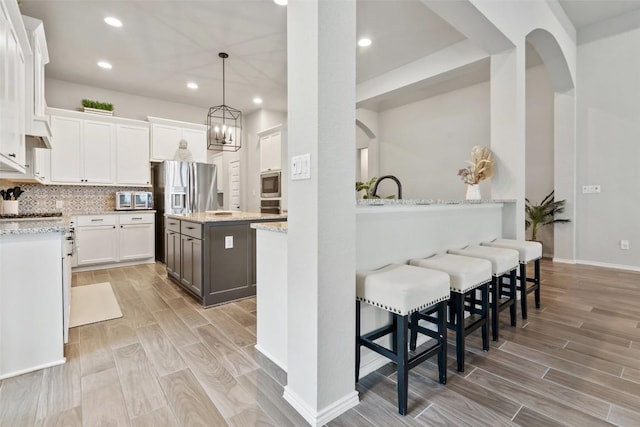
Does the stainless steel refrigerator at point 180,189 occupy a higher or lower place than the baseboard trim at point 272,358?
higher

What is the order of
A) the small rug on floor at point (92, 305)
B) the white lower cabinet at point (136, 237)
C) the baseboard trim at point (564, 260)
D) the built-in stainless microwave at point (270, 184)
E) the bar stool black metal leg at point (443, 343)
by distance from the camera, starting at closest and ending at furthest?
the bar stool black metal leg at point (443, 343) → the small rug on floor at point (92, 305) → the baseboard trim at point (564, 260) → the white lower cabinet at point (136, 237) → the built-in stainless microwave at point (270, 184)

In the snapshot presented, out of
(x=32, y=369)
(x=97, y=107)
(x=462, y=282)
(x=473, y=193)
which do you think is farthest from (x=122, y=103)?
(x=462, y=282)

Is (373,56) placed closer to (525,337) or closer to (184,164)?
(184,164)

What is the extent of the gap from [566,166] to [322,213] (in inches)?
201

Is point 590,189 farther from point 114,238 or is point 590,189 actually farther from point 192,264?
point 114,238

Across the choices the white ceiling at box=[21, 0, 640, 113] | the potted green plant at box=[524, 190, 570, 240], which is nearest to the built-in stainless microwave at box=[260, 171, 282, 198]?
the white ceiling at box=[21, 0, 640, 113]

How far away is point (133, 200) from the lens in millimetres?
5176

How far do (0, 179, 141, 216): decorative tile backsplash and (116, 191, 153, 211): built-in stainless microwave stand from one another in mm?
349

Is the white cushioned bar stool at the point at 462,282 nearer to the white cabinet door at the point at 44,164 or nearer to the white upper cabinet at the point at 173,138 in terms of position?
the white upper cabinet at the point at 173,138

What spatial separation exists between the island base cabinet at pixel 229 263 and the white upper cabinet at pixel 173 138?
3.16 meters

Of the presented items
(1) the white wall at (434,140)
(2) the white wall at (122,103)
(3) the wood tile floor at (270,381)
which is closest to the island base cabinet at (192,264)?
(3) the wood tile floor at (270,381)

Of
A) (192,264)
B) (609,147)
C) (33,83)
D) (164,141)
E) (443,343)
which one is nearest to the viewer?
(443,343)

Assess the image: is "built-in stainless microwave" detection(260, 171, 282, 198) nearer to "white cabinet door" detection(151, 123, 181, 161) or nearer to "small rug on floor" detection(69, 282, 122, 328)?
"white cabinet door" detection(151, 123, 181, 161)

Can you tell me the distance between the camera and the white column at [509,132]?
3176 mm
